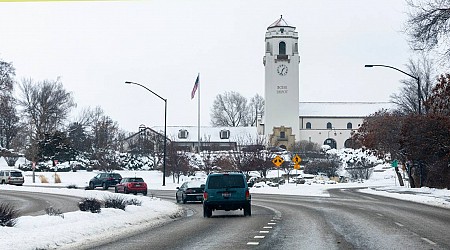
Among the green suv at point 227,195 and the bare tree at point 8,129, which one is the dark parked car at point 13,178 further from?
the green suv at point 227,195

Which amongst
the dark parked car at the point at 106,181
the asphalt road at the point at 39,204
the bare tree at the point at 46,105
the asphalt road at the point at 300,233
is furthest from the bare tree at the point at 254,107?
the asphalt road at the point at 300,233

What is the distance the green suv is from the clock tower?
106m

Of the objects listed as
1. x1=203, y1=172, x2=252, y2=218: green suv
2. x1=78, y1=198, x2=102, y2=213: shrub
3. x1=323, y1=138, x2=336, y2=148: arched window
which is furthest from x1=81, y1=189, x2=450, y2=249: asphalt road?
x1=323, y1=138, x2=336, y2=148: arched window

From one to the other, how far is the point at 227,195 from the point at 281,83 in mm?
111760

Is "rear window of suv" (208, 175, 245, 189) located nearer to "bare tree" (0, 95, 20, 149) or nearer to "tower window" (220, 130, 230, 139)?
"bare tree" (0, 95, 20, 149)

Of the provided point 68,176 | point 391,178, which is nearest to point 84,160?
point 68,176

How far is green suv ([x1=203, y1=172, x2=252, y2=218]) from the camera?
27.6m

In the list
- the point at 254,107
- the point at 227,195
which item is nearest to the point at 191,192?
the point at 227,195

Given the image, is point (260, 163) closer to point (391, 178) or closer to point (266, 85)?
point (391, 178)

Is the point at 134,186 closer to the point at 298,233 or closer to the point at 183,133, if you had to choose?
the point at 298,233

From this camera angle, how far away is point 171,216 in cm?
2742

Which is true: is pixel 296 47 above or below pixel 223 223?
above

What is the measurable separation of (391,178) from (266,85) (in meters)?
56.1

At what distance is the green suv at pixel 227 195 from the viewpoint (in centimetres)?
2761
